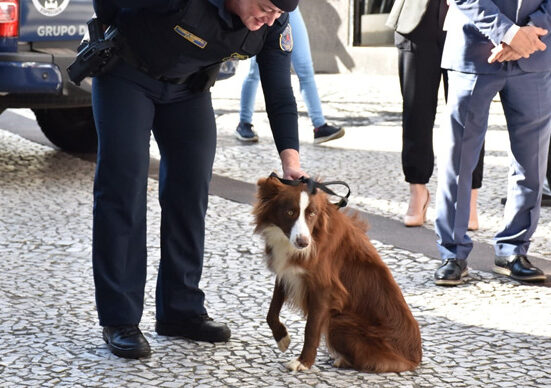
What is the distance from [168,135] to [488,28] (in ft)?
5.54

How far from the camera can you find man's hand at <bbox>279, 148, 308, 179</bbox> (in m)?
3.83

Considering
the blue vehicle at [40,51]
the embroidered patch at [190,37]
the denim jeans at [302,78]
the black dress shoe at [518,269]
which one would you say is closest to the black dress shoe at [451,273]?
the black dress shoe at [518,269]

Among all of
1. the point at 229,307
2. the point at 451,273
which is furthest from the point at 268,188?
the point at 451,273

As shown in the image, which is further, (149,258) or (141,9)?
(149,258)

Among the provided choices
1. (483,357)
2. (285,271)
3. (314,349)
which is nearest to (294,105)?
(285,271)

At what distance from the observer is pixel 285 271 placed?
3822mm

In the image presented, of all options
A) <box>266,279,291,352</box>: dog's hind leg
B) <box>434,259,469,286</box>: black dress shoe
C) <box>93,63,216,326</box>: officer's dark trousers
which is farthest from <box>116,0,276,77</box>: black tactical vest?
<box>434,259,469,286</box>: black dress shoe

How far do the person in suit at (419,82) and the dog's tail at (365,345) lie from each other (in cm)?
242

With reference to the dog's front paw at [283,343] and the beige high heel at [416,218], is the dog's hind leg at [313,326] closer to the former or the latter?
the dog's front paw at [283,343]

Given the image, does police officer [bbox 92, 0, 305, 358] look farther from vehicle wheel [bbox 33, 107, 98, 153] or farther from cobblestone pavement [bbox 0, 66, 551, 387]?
vehicle wheel [bbox 33, 107, 98, 153]

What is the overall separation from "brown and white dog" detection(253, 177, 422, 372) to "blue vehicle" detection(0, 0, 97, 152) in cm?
329

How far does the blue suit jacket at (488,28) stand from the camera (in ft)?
15.8

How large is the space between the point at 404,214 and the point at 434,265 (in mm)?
1163

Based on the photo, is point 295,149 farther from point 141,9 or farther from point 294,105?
point 141,9
